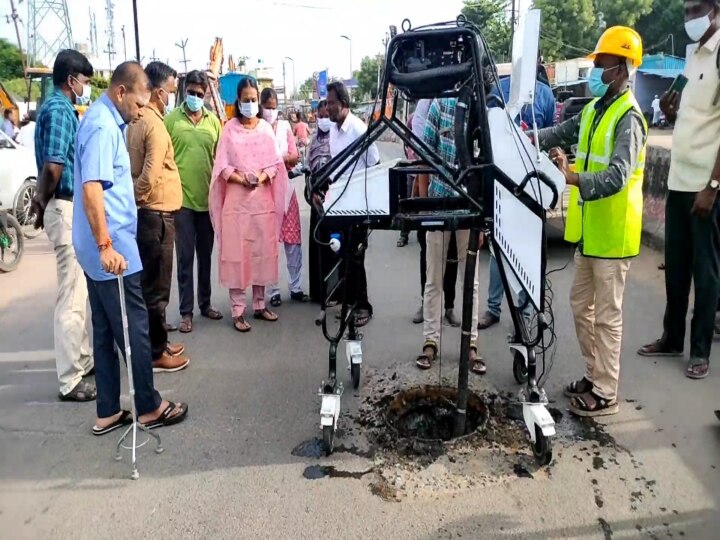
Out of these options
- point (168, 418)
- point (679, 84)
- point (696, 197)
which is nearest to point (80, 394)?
point (168, 418)

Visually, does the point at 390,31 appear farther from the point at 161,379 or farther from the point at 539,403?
the point at 161,379

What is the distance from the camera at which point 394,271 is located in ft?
23.4

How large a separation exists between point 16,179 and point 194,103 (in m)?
5.56

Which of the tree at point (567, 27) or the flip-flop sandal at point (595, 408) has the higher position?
the tree at point (567, 27)

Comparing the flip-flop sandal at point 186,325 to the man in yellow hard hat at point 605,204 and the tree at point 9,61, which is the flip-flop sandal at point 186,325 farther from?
the tree at point 9,61

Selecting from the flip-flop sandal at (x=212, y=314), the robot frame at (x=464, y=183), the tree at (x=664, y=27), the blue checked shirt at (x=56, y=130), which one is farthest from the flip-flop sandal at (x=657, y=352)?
the tree at (x=664, y=27)

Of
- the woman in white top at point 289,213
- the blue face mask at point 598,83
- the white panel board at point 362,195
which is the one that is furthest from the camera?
the woman in white top at point 289,213

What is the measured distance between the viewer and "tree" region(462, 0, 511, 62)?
119 feet

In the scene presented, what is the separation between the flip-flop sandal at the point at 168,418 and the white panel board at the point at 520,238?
2.12 meters

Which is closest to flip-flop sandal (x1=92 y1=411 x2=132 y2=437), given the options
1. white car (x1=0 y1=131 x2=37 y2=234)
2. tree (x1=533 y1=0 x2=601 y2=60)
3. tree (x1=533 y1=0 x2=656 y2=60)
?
white car (x1=0 y1=131 x2=37 y2=234)

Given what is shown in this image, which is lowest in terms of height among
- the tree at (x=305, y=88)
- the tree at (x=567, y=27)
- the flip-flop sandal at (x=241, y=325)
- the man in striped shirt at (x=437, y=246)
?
the flip-flop sandal at (x=241, y=325)

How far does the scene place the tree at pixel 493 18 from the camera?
119ft

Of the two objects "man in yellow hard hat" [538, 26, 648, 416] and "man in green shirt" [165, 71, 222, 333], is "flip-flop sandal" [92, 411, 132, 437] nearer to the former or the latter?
"man in green shirt" [165, 71, 222, 333]

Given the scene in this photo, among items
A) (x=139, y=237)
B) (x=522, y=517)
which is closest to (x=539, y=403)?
(x=522, y=517)
